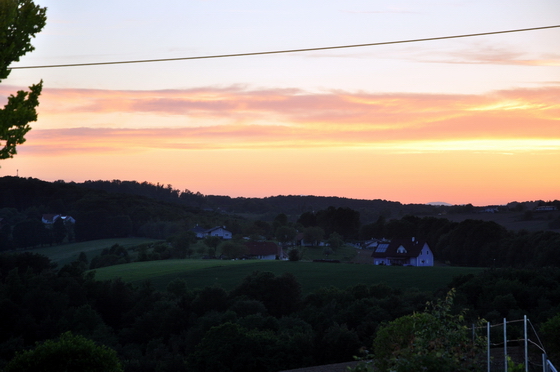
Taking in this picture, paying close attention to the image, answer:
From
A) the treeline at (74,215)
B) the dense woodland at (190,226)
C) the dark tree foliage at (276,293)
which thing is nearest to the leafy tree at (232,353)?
the dark tree foliage at (276,293)

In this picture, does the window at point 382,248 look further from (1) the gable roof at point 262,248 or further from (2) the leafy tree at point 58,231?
(2) the leafy tree at point 58,231

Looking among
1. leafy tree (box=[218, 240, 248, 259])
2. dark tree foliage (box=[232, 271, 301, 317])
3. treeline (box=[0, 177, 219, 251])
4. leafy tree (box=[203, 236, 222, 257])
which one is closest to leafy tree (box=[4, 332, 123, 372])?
dark tree foliage (box=[232, 271, 301, 317])

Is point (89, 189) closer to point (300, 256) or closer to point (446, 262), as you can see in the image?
point (300, 256)

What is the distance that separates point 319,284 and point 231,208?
112 meters

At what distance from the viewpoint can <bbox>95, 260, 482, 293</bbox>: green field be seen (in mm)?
57594

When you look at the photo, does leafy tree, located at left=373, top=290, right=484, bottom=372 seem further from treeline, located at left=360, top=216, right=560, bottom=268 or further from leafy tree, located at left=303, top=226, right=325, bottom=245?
leafy tree, located at left=303, top=226, right=325, bottom=245

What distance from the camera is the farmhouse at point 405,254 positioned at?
7981 centimetres

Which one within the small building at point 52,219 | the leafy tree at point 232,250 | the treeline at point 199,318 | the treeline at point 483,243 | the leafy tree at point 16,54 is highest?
the leafy tree at point 16,54

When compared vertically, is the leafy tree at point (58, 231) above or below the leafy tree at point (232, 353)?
above

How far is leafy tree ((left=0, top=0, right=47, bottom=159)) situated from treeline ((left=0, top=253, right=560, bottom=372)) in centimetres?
1594

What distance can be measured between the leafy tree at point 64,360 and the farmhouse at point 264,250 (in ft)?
245

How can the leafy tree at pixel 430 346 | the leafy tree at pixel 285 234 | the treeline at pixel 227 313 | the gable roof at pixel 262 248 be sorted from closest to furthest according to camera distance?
the leafy tree at pixel 430 346 → the treeline at pixel 227 313 → the gable roof at pixel 262 248 → the leafy tree at pixel 285 234

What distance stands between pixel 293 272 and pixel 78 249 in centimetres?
4067

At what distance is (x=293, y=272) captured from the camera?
6562cm
